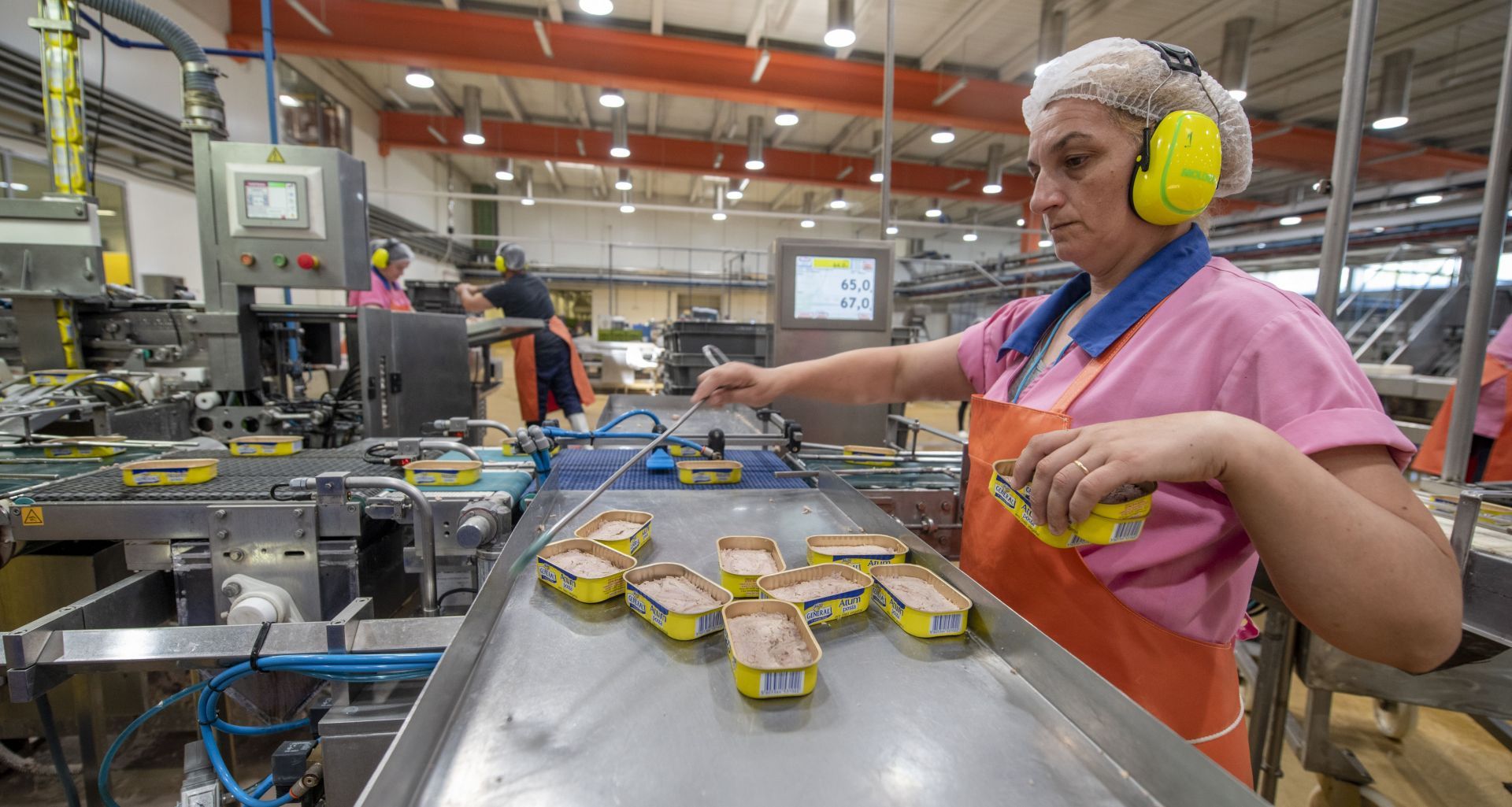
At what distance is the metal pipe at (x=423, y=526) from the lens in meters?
0.87

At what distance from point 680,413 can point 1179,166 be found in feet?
5.75

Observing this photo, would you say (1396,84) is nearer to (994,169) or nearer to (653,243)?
(994,169)

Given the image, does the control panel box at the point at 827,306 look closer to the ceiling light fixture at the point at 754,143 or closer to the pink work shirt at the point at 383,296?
the pink work shirt at the point at 383,296

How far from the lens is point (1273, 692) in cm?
151

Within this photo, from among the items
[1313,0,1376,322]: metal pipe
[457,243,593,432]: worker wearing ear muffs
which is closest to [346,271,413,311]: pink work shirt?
[457,243,593,432]: worker wearing ear muffs

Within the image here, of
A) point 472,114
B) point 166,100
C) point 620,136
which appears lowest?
point 166,100

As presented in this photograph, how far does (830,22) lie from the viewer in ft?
13.7

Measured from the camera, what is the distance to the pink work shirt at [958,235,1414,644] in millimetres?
570

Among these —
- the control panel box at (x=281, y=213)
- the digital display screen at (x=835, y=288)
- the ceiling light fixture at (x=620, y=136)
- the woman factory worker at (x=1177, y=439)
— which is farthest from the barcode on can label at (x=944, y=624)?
the ceiling light fixture at (x=620, y=136)

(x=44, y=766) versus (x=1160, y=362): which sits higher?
(x=1160, y=362)

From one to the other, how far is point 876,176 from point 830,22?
3904mm

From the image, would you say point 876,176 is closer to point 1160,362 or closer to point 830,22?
point 830,22

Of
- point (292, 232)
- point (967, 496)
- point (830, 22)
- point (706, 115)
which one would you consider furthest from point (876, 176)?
point (967, 496)

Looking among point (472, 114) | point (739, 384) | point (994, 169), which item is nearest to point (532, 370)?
point (739, 384)
